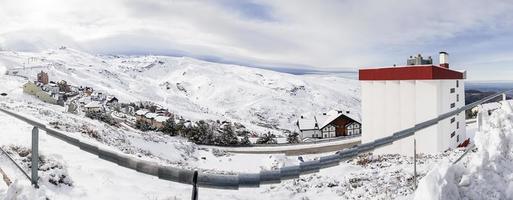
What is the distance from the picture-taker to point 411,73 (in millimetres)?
32625

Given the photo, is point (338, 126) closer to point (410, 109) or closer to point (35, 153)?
point (410, 109)

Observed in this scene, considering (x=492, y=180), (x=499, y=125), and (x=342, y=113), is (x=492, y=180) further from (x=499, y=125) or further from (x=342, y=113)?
(x=342, y=113)

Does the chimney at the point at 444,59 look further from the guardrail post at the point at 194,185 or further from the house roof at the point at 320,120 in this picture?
the house roof at the point at 320,120

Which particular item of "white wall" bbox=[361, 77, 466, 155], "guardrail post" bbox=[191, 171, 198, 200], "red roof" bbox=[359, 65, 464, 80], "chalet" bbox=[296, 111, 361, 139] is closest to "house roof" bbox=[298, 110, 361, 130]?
"chalet" bbox=[296, 111, 361, 139]

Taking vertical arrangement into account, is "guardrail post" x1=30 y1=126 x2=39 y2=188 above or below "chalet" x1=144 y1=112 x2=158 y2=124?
above

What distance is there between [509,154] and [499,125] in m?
0.89

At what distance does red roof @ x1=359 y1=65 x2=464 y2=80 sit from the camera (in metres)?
31.2

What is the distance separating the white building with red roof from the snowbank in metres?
25.1

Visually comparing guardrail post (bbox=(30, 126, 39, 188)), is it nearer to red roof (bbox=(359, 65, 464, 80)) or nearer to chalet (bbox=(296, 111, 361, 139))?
red roof (bbox=(359, 65, 464, 80))

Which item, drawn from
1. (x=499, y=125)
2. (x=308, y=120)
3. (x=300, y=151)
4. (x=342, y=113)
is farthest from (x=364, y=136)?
(x=308, y=120)

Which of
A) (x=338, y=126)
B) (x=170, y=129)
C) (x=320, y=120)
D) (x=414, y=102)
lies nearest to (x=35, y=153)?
(x=414, y=102)

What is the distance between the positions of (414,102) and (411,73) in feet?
8.12

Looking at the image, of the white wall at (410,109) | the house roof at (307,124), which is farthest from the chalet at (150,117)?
the white wall at (410,109)

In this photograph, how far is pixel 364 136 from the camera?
38656 mm
